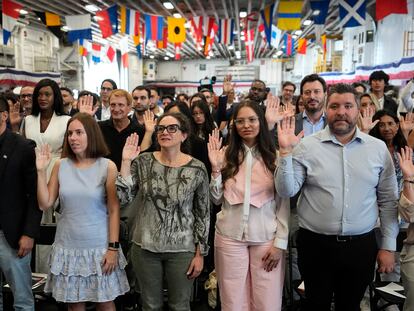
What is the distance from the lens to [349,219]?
2.13 m

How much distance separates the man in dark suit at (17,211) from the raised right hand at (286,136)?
5.27 feet

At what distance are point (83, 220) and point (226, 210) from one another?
0.90 m

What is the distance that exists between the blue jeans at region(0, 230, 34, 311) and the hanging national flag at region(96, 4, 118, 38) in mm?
7577

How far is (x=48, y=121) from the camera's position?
3627 millimetres

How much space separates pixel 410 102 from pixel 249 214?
11.7ft

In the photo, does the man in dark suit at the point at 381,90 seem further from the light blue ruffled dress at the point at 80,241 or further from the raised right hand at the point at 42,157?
the raised right hand at the point at 42,157

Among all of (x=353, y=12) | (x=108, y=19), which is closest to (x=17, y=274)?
(x=353, y=12)

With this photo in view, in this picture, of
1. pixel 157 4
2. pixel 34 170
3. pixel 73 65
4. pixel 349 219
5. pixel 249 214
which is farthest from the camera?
pixel 73 65

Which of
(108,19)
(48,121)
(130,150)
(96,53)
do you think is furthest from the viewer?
(96,53)

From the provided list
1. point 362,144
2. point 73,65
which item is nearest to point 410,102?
point 362,144

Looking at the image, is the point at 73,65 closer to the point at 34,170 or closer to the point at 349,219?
the point at 34,170

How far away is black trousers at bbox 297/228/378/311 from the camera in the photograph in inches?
84.6

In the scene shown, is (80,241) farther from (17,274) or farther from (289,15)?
(289,15)

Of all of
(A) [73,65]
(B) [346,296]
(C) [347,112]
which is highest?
(A) [73,65]
